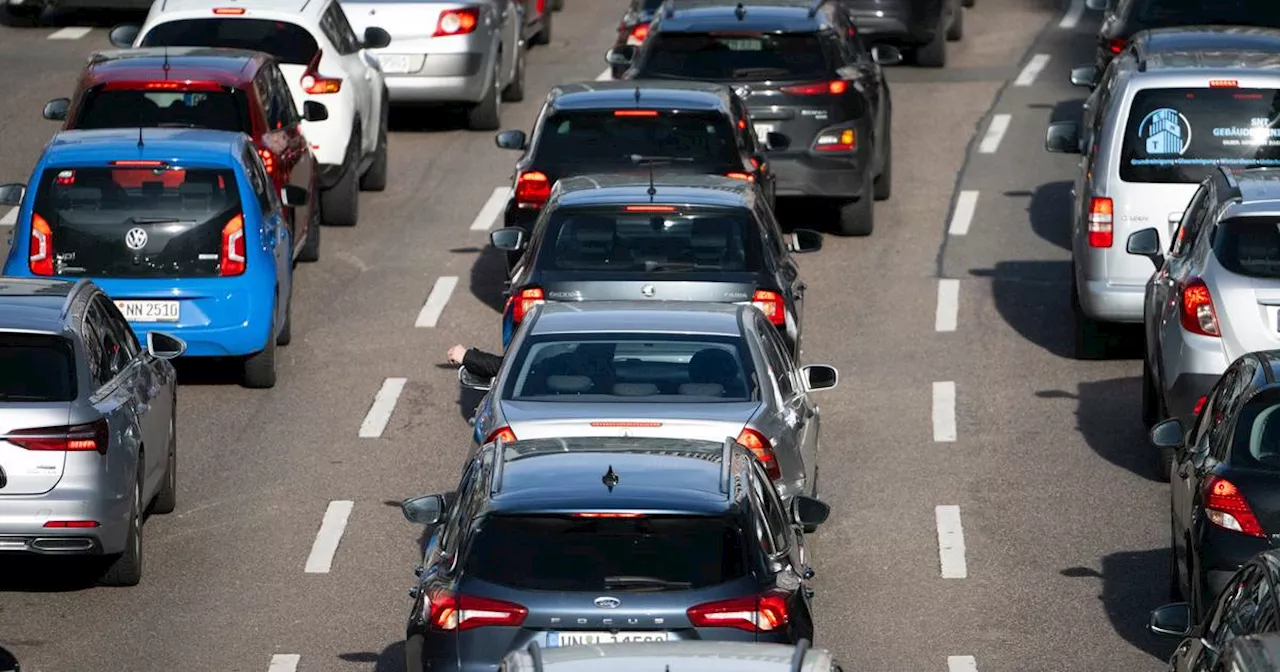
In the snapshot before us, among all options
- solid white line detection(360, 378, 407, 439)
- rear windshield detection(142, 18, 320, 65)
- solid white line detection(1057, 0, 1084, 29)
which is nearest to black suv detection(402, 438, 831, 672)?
solid white line detection(360, 378, 407, 439)

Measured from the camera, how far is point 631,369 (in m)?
12.3

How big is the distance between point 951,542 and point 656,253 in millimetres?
2608

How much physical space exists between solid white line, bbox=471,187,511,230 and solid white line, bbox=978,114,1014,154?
4.94 metres

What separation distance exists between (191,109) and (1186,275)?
7893 millimetres

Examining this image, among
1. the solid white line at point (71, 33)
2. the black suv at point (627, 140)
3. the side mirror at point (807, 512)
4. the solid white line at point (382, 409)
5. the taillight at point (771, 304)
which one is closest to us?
the side mirror at point (807, 512)

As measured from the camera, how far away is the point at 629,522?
8.84 m

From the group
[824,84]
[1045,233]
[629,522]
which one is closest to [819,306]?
[824,84]

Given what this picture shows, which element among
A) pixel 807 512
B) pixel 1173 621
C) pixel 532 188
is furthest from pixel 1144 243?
pixel 1173 621

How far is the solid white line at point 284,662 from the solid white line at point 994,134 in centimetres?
1527

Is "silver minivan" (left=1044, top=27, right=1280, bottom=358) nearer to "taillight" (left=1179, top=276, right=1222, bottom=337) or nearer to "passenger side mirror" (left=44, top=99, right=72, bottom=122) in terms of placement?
"taillight" (left=1179, top=276, right=1222, bottom=337)

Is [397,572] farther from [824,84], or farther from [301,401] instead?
[824,84]

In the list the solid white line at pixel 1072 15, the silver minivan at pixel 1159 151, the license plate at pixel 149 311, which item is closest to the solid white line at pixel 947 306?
the silver minivan at pixel 1159 151

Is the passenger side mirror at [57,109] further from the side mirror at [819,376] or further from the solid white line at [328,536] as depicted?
the side mirror at [819,376]

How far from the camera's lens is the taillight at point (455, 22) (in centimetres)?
2569
